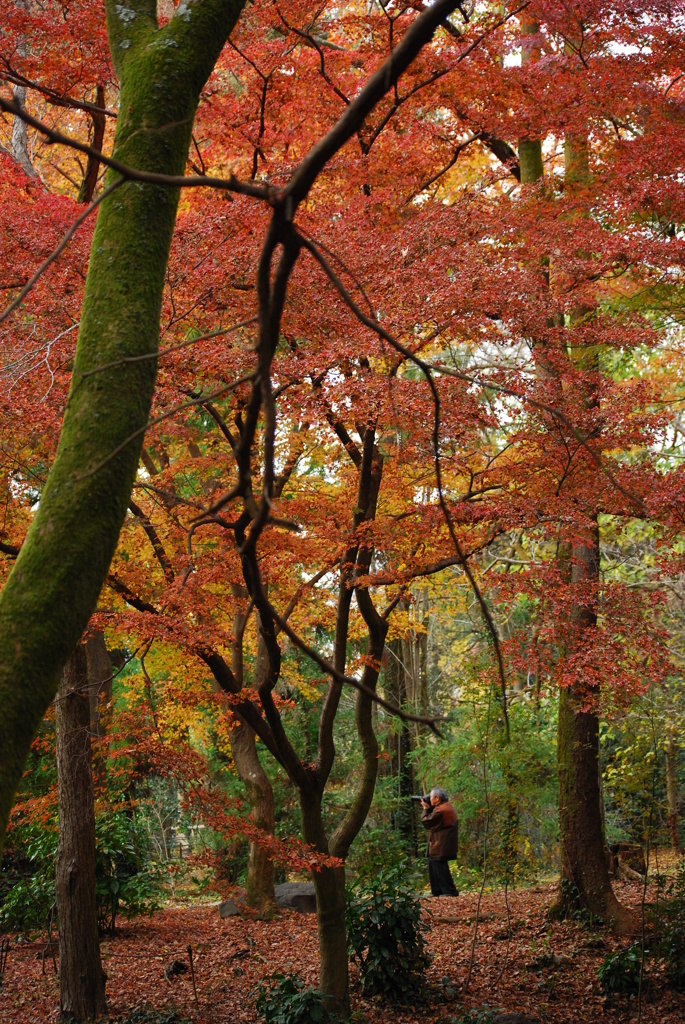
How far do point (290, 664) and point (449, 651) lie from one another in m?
8.60

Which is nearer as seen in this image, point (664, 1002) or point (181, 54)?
point (181, 54)

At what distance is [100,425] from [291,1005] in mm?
4911

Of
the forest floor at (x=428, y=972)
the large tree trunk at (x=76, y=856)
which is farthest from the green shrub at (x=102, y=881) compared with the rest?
the large tree trunk at (x=76, y=856)

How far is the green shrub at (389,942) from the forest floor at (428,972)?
150mm

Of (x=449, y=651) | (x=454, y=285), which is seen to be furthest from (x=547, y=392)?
(x=449, y=651)

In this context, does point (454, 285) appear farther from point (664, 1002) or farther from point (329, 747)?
point (664, 1002)

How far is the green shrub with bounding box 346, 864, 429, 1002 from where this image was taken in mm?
6637

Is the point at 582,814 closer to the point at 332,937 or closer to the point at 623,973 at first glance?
the point at 623,973

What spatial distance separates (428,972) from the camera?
7.27 metres

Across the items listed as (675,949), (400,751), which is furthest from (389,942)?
(400,751)

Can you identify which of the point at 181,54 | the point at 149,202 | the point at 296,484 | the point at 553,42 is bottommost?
the point at 149,202

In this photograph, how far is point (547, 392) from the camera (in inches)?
231

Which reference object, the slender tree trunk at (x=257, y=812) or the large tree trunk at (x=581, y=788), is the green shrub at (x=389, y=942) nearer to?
the large tree trunk at (x=581, y=788)

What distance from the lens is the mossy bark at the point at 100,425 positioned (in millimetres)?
1969
